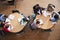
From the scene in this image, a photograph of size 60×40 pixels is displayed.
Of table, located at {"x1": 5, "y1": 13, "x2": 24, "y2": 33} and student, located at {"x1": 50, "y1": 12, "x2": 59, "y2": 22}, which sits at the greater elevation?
student, located at {"x1": 50, "y1": 12, "x2": 59, "y2": 22}

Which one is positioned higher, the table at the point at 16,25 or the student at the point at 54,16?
the student at the point at 54,16

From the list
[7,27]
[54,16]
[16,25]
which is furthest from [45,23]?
[7,27]

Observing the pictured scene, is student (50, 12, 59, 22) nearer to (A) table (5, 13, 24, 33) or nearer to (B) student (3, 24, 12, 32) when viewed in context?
(A) table (5, 13, 24, 33)

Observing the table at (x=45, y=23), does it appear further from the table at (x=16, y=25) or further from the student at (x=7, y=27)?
the student at (x=7, y=27)

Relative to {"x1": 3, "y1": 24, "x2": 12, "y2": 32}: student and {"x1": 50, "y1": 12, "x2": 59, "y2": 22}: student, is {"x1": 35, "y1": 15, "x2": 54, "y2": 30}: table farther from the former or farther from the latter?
{"x1": 3, "y1": 24, "x2": 12, "y2": 32}: student

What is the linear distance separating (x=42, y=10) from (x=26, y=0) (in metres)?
0.63

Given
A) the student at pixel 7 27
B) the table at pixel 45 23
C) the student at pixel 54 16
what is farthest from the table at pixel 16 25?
the student at pixel 54 16

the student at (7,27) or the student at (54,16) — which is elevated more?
the student at (54,16)

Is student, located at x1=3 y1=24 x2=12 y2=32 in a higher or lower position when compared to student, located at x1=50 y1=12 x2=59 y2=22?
lower

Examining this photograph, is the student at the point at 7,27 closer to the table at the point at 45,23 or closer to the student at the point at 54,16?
the table at the point at 45,23

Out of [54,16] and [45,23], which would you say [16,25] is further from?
[54,16]

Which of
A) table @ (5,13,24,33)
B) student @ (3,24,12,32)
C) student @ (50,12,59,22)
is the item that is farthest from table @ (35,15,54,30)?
student @ (3,24,12,32)

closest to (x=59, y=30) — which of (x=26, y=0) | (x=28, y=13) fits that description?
Answer: (x=28, y=13)

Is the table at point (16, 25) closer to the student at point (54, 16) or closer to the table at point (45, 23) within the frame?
the table at point (45, 23)
